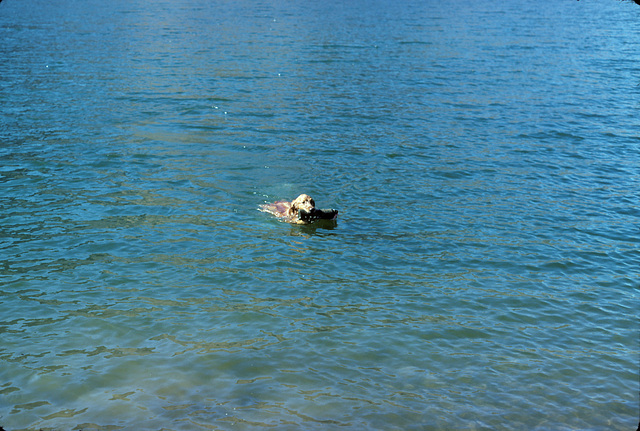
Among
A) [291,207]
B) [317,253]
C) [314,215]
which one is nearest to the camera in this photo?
[317,253]

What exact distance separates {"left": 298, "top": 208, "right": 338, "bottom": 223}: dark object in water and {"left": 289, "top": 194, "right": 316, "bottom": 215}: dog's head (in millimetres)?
110

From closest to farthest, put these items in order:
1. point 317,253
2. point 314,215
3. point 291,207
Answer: point 317,253 → point 314,215 → point 291,207

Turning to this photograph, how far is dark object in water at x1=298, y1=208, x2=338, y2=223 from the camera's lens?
15539 millimetres

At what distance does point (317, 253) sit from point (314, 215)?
1.59 meters

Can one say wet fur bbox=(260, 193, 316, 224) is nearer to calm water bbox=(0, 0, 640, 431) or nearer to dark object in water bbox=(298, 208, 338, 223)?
dark object in water bbox=(298, 208, 338, 223)

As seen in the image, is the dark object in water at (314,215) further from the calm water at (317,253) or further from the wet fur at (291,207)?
the calm water at (317,253)

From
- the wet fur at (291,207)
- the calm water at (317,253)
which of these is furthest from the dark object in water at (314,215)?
the calm water at (317,253)

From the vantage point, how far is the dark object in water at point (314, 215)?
15.5 metres

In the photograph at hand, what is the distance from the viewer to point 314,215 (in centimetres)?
1562

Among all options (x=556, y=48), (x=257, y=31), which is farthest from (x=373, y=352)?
(x=257, y=31)

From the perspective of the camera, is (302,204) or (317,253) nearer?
(317,253)

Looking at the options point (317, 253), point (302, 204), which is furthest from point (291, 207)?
point (317, 253)

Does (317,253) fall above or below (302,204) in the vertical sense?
below

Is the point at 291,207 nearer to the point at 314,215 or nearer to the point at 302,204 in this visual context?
the point at 302,204
